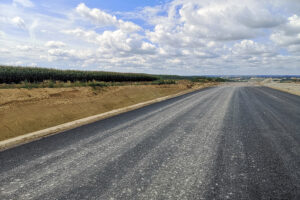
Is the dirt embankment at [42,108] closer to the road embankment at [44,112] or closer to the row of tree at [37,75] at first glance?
the road embankment at [44,112]

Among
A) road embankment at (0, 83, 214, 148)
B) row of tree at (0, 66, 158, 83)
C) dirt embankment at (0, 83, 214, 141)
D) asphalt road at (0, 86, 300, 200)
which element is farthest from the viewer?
row of tree at (0, 66, 158, 83)

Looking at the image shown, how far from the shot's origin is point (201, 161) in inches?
162

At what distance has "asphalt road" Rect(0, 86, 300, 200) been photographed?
3027 millimetres

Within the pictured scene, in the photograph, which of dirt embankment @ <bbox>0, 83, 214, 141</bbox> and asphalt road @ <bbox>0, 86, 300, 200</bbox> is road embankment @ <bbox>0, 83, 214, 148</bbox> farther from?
asphalt road @ <bbox>0, 86, 300, 200</bbox>

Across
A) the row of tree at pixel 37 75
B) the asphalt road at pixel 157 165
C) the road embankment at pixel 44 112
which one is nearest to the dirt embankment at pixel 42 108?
the road embankment at pixel 44 112

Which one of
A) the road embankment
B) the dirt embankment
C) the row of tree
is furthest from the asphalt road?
the row of tree

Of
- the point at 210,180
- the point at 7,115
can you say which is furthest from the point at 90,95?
the point at 210,180

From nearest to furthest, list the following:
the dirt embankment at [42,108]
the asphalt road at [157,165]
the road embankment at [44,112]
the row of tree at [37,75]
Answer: the asphalt road at [157,165] → the road embankment at [44,112] → the dirt embankment at [42,108] → the row of tree at [37,75]

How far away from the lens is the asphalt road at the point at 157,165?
3.03 metres

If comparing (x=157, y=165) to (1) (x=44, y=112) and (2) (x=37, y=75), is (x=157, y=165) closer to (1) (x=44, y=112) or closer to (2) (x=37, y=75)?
(1) (x=44, y=112)

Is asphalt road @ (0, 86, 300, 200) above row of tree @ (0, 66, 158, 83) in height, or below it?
below

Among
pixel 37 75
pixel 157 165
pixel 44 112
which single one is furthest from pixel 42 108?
pixel 37 75

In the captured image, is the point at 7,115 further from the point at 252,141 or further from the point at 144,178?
the point at 252,141

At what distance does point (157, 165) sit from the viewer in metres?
3.95
